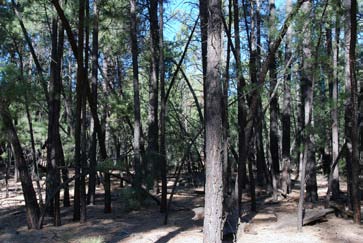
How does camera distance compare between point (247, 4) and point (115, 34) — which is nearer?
point (247, 4)

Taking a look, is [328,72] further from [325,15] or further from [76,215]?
[76,215]

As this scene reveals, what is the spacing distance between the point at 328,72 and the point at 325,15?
4.50ft

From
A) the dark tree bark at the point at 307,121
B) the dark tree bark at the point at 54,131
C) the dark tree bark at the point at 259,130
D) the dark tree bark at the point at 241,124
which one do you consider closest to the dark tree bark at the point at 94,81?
the dark tree bark at the point at 54,131

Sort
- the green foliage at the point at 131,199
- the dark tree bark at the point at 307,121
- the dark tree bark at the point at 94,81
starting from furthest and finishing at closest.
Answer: the green foliage at the point at 131,199, the dark tree bark at the point at 94,81, the dark tree bark at the point at 307,121

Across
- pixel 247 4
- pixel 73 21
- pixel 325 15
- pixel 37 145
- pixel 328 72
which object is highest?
pixel 247 4

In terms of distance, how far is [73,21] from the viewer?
1095 centimetres

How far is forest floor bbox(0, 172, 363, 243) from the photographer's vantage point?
26.6ft

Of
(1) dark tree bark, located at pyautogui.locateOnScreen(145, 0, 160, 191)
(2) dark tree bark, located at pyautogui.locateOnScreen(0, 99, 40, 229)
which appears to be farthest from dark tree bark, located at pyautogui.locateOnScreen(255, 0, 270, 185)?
(2) dark tree bark, located at pyautogui.locateOnScreen(0, 99, 40, 229)

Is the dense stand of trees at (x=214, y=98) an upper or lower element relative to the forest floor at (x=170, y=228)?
upper

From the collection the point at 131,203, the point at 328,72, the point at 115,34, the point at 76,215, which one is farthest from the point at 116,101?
the point at 328,72

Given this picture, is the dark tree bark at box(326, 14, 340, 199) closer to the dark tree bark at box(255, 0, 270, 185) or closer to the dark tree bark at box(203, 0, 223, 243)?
the dark tree bark at box(255, 0, 270, 185)

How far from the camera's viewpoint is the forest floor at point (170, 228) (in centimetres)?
812

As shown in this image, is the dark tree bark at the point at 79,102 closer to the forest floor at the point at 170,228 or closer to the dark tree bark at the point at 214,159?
the forest floor at the point at 170,228

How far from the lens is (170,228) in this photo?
30.9 feet
